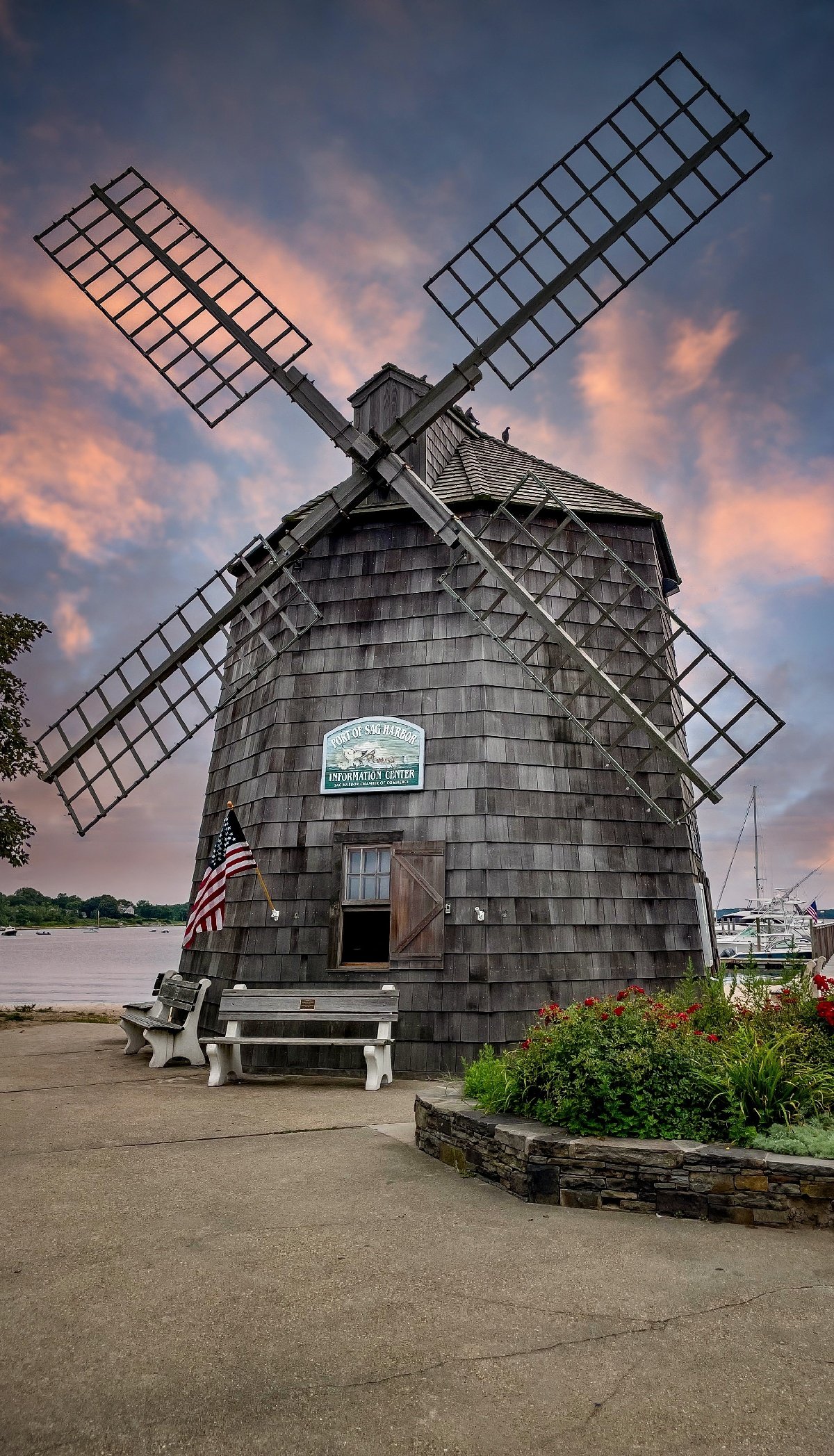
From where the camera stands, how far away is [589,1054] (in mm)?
5793

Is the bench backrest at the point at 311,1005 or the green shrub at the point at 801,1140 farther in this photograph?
the bench backrest at the point at 311,1005

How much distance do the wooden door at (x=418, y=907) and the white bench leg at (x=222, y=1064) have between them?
211 cm

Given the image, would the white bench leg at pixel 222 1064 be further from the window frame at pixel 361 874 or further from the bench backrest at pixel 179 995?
the window frame at pixel 361 874

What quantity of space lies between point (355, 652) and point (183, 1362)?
920 cm

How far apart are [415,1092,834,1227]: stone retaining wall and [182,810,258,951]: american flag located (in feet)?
17.2

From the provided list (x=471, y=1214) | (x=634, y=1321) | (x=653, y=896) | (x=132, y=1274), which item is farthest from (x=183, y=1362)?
(x=653, y=896)

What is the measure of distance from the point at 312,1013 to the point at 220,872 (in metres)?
2.16

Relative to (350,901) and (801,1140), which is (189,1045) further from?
(801,1140)

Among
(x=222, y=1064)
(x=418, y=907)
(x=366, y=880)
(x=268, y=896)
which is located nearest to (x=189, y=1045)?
(x=222, y=1064)

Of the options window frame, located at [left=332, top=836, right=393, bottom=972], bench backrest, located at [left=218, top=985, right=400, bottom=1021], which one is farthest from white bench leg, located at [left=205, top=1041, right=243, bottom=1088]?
window frame, located at [left=332, top=836, right=393, bottom=972]

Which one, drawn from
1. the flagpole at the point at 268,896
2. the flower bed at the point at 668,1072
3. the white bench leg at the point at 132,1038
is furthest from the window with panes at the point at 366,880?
the flower bed at the point at 668,1072

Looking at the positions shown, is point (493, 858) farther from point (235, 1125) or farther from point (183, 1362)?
point (183, 1362)

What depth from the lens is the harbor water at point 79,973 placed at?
36.9 metres

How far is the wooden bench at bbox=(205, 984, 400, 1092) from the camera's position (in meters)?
9.29
